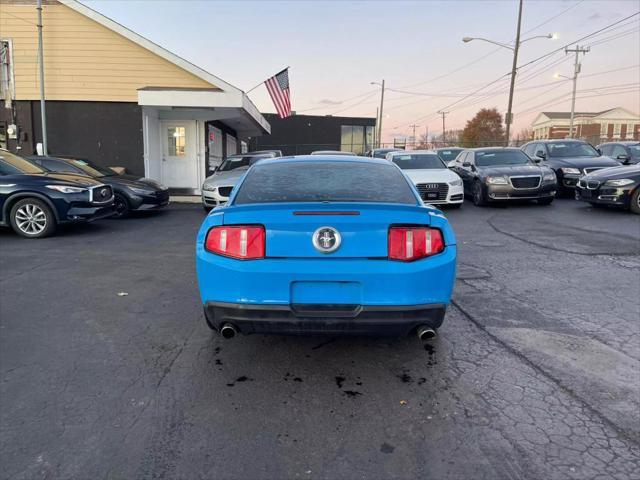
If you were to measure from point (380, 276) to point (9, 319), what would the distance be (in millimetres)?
3672

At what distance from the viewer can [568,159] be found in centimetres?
1416

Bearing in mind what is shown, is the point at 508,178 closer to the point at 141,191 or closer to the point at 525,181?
the point at 525,181

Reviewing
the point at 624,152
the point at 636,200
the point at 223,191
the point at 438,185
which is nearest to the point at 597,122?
the point at 624,152

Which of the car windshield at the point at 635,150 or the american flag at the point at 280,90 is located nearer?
the car windshield at the point at 635,150

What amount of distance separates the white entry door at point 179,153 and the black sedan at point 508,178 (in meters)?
9.40

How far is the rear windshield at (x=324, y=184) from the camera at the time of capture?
367cm

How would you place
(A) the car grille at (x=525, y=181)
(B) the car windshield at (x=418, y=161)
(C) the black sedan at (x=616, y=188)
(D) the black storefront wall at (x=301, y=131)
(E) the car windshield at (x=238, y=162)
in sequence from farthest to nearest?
(D) the black storefront wall at (x=301, y=131), (E) the car windshield at (x=238, y=162), (B) the car windshield at (x=418, y=161), (A) the car grille at (x=525, y=181), (C) the black sedan at (x=616, y=188)

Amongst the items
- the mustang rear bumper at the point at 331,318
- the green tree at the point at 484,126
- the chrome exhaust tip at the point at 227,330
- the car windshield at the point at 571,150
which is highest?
the green tree at the point at 484,126

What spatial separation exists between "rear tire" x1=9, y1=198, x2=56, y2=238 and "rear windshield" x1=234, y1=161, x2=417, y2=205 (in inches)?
249

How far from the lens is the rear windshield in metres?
3.67

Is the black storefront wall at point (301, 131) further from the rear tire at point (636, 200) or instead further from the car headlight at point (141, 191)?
the rear tire at point (636, 200)

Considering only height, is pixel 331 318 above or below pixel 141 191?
below

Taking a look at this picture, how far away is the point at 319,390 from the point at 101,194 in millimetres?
7755

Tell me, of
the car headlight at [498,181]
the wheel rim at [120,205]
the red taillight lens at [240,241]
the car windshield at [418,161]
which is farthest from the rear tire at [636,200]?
the wheel rim at [120,205]
